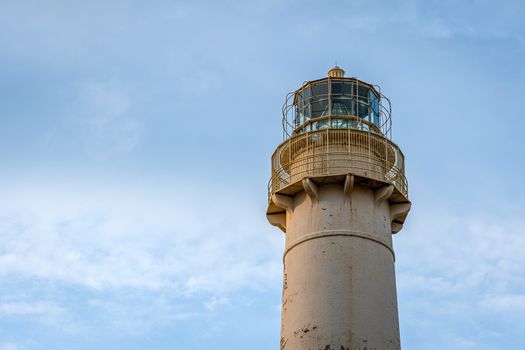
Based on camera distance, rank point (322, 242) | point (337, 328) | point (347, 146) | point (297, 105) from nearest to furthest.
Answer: point (337, 328) < point (322, 242) < point (347, 146) < point (297, 105)

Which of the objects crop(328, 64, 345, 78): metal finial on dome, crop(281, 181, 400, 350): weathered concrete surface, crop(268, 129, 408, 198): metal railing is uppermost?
crop(328, 64, 345, 78): metal finial on dome

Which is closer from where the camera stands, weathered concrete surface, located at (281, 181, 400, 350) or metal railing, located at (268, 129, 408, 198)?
weathered concrete surface, located at (281, 181, 400, 350)

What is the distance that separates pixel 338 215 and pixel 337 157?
1.92 m

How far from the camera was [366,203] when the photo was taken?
24.8 m

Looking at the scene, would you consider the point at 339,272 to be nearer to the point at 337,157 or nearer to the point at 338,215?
the point at 338,215

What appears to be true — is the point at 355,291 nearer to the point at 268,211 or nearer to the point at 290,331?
the point at 290,331

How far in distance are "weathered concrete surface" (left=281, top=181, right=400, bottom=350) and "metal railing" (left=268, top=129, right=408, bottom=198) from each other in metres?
0.56

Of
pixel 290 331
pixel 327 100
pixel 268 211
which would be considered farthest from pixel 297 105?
pixel 290 331

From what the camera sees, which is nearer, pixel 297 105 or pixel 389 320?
pixel 389 320

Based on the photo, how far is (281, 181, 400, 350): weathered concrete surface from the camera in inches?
899

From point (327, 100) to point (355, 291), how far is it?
6.23 metres

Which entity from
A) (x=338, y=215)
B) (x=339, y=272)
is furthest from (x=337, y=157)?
(x=339, y=272)

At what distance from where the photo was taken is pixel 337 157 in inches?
1006

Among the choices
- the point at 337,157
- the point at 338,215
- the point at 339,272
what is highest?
the point at 337,157
